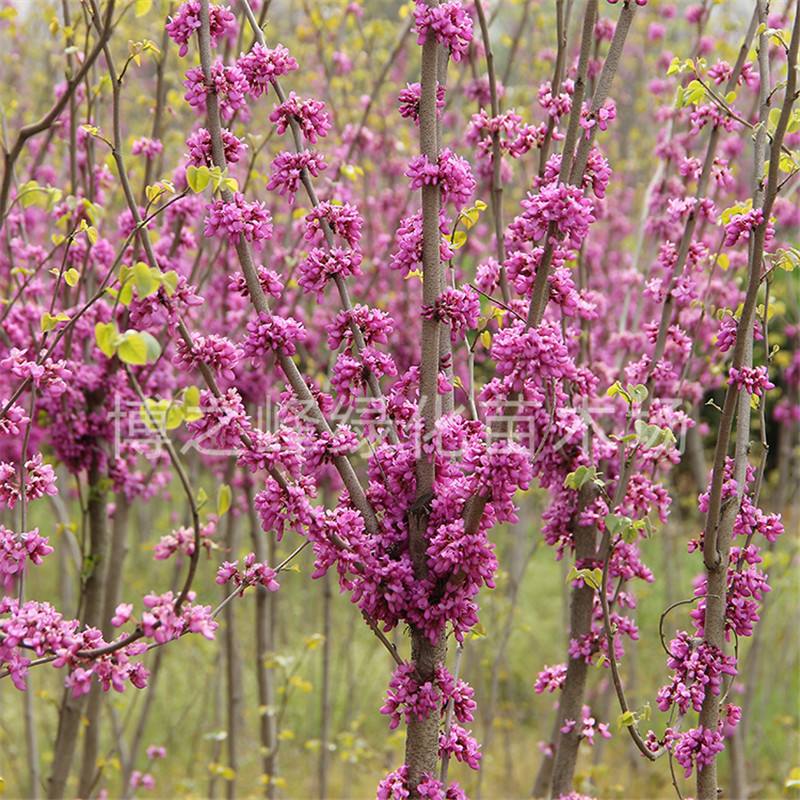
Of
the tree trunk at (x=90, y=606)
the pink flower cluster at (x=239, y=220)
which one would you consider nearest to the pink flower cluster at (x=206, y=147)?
the pink flower cluster at (x=239, y=220)

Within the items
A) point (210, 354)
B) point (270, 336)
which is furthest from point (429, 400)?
point (210, 354)

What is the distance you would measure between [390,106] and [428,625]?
4.74 metres

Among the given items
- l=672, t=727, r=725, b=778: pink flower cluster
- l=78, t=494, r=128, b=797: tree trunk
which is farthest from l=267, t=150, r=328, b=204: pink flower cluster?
l=78, t=494, r=128, b=797: tree trunk

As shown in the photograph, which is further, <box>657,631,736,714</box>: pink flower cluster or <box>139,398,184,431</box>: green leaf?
<box>657,631,736,714</box>: pink flower cluster

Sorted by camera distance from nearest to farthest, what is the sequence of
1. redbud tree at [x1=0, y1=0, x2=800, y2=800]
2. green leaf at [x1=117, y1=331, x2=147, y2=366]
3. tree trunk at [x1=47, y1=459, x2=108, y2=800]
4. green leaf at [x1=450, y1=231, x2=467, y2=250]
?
green leaf at [x1=117, y1=331, x2=147, y2=366] → redbud tree at [x1=0, y1=0, x2=800, y2=800] → green leaf at [x1=450, y1=231, x2=467, y2=250] → tree trunk at [x1=47, y1=459, x2=108, y2=800]

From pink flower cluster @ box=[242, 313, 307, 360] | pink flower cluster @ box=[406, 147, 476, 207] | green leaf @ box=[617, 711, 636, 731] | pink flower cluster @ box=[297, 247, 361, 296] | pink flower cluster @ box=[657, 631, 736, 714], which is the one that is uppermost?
pink flower cluster @ box=[406, 147, 476, 207]

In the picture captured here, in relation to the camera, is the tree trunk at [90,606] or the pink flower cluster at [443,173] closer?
the pink flower cluster at [443,173]

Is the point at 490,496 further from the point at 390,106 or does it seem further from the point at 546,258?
the point at 390,106

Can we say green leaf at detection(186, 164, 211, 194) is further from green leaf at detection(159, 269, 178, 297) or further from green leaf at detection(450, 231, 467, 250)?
green leaf at detection(450, 231, 467, 250)

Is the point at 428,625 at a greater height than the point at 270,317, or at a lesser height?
lesser

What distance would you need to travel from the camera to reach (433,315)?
2.27 meters

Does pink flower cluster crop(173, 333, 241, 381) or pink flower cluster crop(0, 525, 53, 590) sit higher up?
pink flower cluster crop(173, 333, 241, 381)

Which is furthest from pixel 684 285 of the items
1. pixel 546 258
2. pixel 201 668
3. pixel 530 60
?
pixel 201 668

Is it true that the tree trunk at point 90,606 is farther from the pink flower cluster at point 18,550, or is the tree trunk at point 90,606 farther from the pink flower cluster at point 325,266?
the pink flower cluster at point 325,266
